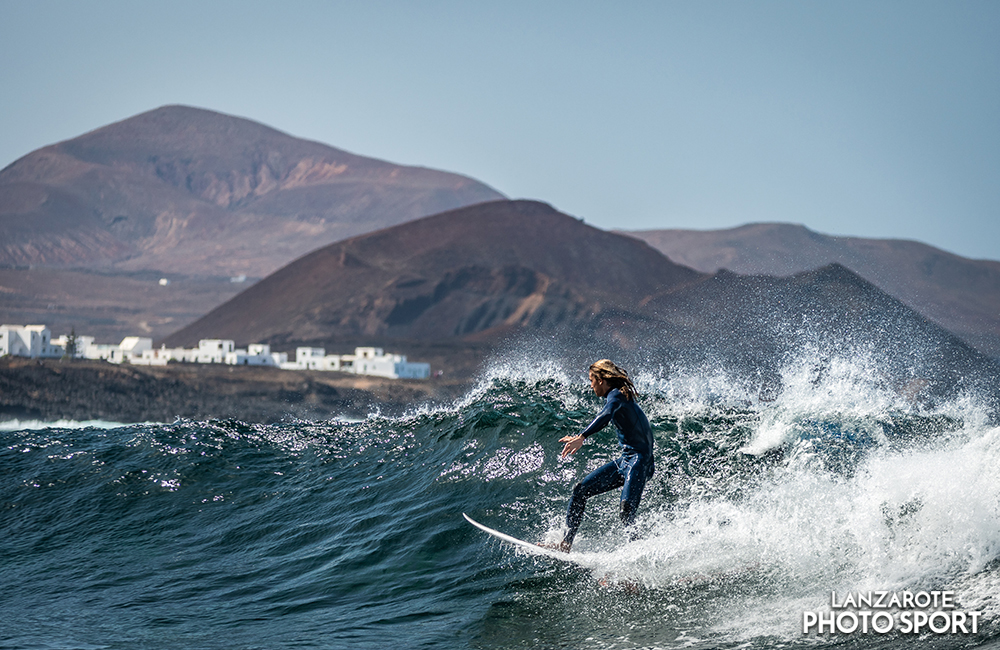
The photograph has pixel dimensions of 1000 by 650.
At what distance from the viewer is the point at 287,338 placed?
15862 centimetres

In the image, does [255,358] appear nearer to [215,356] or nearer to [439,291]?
[215,356]

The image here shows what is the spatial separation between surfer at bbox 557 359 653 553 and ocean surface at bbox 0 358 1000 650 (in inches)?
19.0

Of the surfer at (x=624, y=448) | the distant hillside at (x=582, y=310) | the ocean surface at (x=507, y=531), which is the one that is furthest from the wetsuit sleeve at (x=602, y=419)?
the distant hillside at (x=582, y=310)

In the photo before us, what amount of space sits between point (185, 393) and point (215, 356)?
2256 centimetres

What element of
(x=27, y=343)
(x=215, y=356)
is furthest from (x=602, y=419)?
(x=215, y=356)

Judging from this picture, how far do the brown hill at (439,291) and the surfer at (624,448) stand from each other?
136 metres

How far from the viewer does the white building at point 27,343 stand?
111 m

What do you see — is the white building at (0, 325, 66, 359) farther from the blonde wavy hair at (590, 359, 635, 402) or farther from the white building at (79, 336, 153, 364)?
the blonde wavy hair at (590, 359, 635, 402)

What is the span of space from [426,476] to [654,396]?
5.53 meters

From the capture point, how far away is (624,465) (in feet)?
29.9

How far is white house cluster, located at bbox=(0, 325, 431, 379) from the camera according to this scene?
116 m

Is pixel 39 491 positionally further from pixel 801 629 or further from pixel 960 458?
pixel 960 458

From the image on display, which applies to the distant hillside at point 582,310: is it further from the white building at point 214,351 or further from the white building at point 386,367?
the white building at point 386,367

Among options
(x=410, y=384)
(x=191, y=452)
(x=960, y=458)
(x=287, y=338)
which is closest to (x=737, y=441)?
(x=960, y=458)
